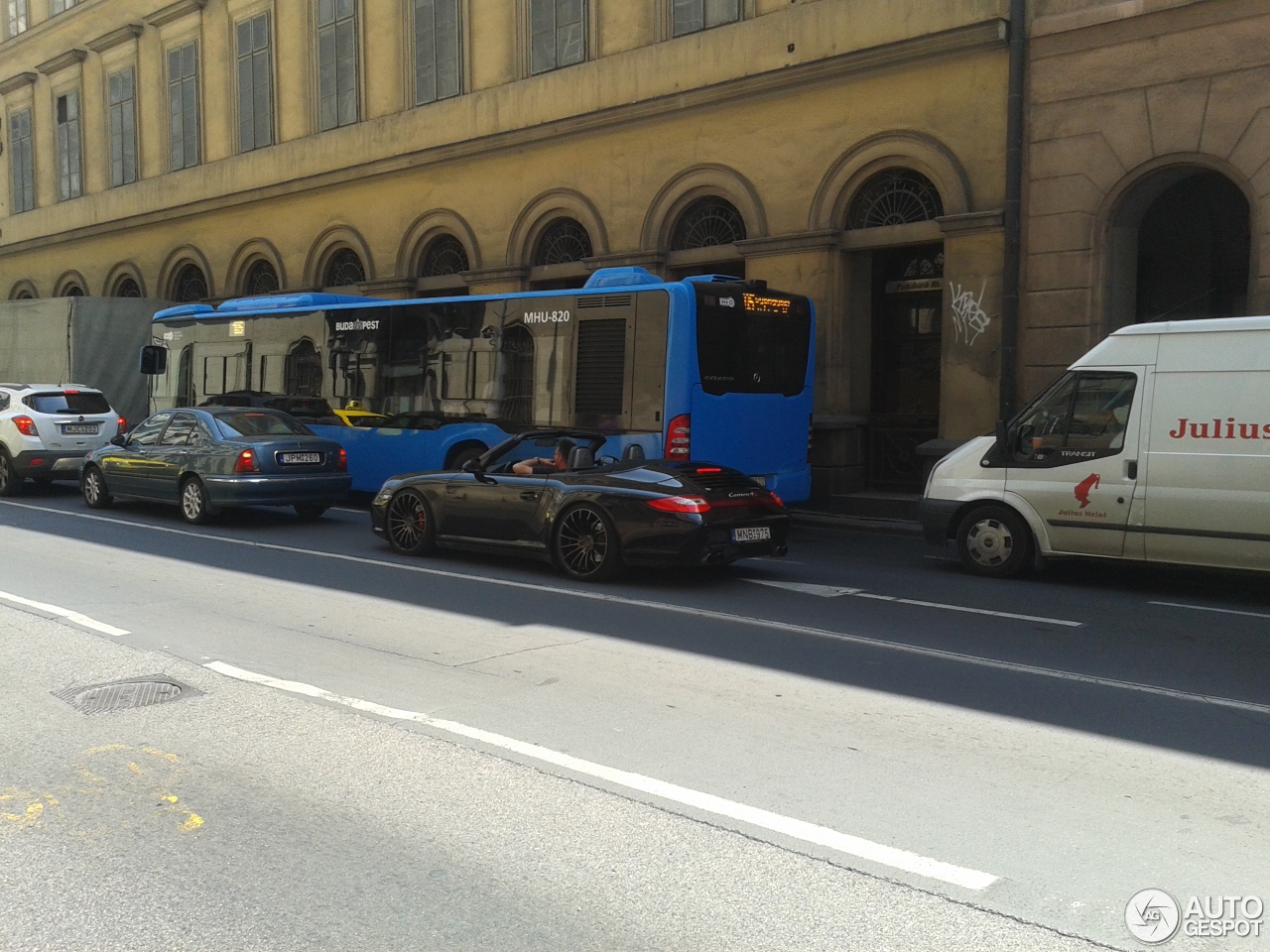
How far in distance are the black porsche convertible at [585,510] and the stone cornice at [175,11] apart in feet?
75.5

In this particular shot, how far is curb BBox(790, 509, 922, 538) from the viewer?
604 inches

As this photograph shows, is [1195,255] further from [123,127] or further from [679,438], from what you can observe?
[123,127]

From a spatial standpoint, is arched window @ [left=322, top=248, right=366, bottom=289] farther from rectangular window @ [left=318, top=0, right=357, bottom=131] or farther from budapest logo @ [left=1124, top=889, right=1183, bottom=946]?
budapest logo @ [left=1124, top=889, right=1183, bottom=946]

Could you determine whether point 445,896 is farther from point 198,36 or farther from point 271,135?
point 198,36

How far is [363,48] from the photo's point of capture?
84.0 feet

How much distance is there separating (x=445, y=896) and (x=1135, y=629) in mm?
6277

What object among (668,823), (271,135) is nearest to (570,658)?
(668,823)

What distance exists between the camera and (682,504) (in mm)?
10000

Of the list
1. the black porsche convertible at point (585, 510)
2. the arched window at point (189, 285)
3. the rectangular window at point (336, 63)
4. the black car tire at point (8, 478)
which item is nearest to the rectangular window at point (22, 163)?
the arched window at point (189, 285)

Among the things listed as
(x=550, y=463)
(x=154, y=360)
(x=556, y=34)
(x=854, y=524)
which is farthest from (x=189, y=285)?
(x=550, y=463)

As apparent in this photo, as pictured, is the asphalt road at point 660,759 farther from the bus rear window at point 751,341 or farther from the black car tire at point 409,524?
the bus rear window at point 751,341

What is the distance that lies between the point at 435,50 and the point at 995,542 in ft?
56.9

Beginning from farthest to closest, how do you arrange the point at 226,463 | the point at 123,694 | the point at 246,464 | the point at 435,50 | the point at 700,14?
the point at 435,50 < the point at 700,14 < the point at 226,463 < the point at 246,464 < the point at 123,694

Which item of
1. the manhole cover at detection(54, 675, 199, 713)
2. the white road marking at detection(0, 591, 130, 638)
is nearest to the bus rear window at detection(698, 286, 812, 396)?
the white road marking at detection(0, 591, 130, 638)
